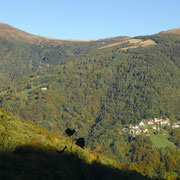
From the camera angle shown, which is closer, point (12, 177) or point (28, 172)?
point (12, 177)

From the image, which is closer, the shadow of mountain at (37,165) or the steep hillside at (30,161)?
the shadow of mountain at (37,165)

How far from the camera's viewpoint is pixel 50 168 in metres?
65.7

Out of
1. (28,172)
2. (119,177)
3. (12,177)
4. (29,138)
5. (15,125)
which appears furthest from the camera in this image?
(119,177)

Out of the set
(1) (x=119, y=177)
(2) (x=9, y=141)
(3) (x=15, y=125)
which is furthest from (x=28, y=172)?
(1) (x=119, y=177)

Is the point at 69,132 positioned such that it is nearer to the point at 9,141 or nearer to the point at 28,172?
the point at 9,141

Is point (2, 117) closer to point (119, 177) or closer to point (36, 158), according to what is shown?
point (36, 158)

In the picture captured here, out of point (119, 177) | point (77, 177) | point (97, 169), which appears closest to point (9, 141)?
point (77, 177)

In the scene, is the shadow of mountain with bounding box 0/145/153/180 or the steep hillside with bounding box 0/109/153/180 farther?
Result: the steep hillside with bounding box 0/109/153/180

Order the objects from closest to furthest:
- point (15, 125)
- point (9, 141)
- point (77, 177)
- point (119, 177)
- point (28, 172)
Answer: point (28, 172) → point (77, 177) → point (9, 141) → point (15, 125) → point (119, 177)

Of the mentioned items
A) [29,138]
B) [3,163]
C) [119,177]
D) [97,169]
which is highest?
[3,163]

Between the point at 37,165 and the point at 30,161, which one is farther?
the point at 30,161

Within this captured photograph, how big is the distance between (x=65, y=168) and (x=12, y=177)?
16.5 meters

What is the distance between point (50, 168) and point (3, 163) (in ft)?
33.6

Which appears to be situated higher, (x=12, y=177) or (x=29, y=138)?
(x=12, y=177)
